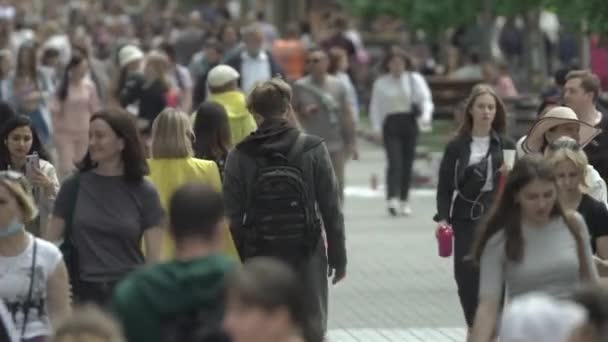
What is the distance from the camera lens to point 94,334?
290 inches

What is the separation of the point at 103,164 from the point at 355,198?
15.7 metres

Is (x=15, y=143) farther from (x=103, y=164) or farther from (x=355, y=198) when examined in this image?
(x=355, y=198)

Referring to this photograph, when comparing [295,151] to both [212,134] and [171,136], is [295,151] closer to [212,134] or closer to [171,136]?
[171,136]

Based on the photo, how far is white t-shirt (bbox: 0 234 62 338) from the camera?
988cm

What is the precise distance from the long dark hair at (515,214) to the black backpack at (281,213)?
7.67 feet

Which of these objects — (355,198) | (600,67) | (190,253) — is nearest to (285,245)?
(190,253)

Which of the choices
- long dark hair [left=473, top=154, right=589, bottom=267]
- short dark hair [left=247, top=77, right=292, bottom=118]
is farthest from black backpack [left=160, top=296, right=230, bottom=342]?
short dark hair [left=247, top=77, right=292, bottom=118]

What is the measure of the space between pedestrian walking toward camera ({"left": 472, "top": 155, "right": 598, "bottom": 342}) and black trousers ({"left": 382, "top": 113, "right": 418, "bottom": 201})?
44.5 feet

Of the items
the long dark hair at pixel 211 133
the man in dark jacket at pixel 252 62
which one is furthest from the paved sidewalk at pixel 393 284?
the long dark hair at pixel 211 133

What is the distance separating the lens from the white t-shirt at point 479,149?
13797 mm

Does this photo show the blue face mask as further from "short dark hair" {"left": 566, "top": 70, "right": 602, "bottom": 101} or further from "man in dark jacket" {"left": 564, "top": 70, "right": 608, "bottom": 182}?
"short dark hair" {"left": 566, "top": 70, "right": 602, "bottom": 101}

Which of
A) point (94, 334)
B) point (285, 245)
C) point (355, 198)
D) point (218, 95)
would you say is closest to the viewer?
point (94, 334)

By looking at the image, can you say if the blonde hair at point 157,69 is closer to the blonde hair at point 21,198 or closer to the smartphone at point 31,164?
the smartphone at point 31,164

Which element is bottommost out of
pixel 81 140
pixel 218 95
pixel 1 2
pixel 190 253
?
pixel 1 2
